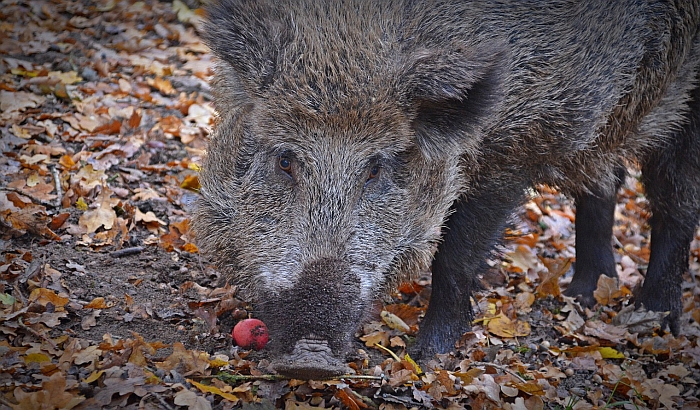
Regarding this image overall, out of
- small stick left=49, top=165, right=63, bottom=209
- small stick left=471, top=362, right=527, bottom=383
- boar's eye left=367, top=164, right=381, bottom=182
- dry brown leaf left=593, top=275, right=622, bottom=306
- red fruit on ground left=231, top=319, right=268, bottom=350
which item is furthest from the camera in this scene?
dry brown leaf left=593, top=275, right=622, bottom=306

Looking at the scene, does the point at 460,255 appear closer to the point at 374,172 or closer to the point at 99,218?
the point at 374,172

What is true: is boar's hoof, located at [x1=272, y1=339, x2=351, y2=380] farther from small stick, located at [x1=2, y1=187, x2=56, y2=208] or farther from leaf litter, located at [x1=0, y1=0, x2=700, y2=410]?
small stick, located at [x1=2, y1=187, x2=56, y2=208]

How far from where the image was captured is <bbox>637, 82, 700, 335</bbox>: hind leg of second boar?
5914 mm

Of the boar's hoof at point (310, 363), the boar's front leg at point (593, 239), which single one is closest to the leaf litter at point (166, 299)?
the boar's front leg at point (593, 239)

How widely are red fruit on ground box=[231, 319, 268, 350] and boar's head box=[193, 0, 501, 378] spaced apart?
0.17m

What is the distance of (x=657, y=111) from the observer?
5.62 meters

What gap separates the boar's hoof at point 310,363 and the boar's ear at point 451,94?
1449 mm

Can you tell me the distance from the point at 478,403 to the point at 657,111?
286 cm

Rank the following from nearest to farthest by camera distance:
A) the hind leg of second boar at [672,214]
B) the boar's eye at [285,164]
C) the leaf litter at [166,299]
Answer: the leaf litter at [166,299] < the boar's eye at [285,164] < the hind leg of second boar at [672,214]

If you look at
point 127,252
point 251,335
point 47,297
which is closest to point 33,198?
point 127,252

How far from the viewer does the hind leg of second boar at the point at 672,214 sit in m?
5.91

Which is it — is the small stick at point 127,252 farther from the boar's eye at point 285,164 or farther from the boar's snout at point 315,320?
the boar's snout at point 315,320

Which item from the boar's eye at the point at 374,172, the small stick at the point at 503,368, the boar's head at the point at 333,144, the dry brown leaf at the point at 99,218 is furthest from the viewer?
the dry brown leaf at the point at 99,218

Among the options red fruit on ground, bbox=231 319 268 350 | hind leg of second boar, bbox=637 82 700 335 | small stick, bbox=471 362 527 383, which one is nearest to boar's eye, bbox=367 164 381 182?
Answer: red fruit on ground, bbox=231 319 268 350
